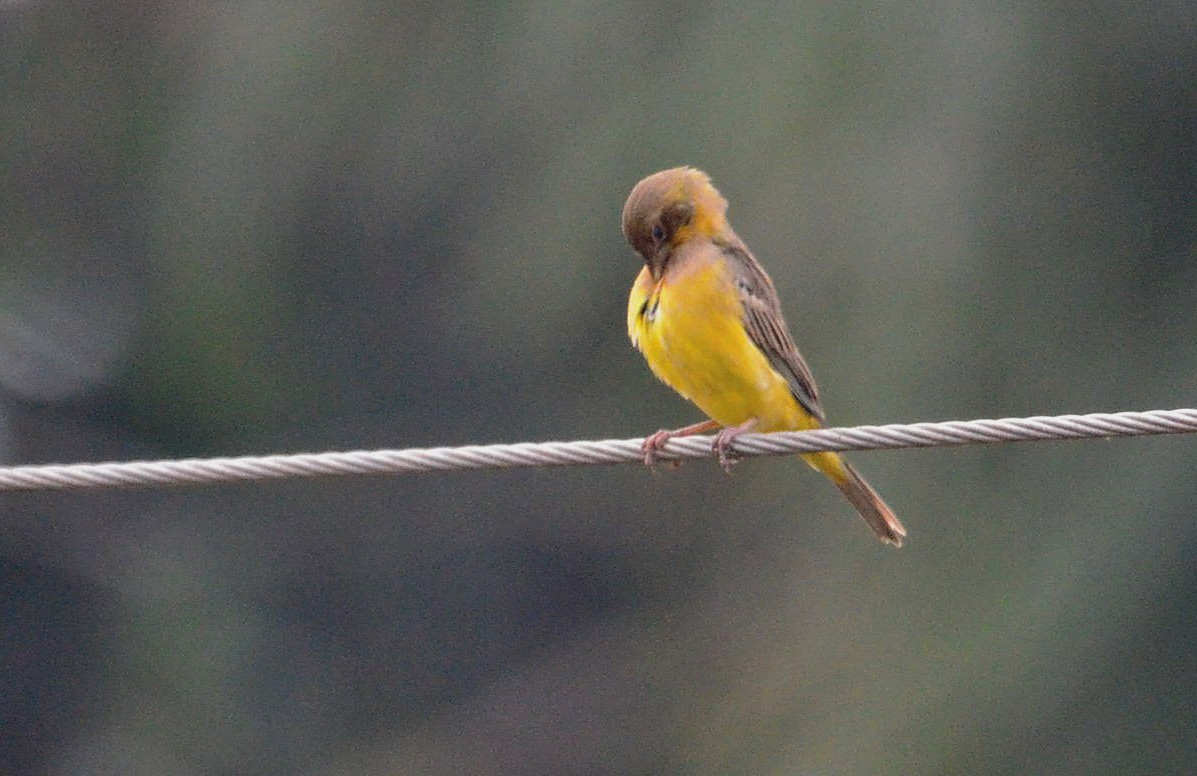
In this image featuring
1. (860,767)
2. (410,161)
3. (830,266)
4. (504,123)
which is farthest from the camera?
(410,161)

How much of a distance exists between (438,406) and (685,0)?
17.7 feet

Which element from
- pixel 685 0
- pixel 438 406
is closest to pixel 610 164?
pixel 685 0

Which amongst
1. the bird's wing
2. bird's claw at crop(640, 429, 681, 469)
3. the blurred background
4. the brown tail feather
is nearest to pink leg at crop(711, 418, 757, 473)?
bird's claw at crop(640, 429, 681, 469)

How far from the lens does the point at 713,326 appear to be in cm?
624

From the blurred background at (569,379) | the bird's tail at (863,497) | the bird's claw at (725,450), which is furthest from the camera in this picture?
the blurred background at (569,379)

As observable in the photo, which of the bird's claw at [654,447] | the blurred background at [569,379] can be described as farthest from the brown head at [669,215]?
the blurred background at [569,379]

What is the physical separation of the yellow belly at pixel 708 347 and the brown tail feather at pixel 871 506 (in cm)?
38

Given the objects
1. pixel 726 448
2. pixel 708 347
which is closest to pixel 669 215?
pixel 708 347

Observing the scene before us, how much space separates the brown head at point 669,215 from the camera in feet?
21.8

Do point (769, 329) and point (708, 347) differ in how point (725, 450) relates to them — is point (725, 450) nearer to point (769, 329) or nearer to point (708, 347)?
point (708, 347)

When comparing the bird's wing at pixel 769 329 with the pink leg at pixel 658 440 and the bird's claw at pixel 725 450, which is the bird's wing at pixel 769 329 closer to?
the pink leg at pixel 658 440

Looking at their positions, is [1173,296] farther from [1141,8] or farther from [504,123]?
[504,123]

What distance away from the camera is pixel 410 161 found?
622 inches

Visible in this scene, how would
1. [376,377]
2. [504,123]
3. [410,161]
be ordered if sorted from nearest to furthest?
[504,123] < [410,161] < [376,377]
